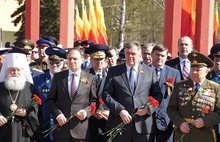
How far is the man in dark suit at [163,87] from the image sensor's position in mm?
7332

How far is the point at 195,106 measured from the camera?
21.2 feet

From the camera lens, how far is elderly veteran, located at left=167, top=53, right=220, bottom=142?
6398mm

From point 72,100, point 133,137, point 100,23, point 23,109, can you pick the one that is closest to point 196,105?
point 133,137

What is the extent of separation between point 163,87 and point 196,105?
3.51ft

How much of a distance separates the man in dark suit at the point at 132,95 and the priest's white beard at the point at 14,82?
1.26 m

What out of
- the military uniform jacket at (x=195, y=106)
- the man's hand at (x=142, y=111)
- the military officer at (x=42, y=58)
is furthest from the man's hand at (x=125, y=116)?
the military officer at (x=42, y=58)

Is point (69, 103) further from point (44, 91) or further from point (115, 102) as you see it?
point (44, 91)

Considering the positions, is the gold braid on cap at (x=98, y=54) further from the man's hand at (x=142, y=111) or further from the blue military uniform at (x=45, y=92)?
the man's hand at (x=142, y=111)

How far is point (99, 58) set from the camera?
7.81 metres

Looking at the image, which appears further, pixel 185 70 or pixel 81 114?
pixel 185 70

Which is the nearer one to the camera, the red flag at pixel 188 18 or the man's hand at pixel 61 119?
the man's hand at pixel 61 119

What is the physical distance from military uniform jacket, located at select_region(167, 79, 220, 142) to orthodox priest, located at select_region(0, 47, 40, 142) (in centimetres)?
209

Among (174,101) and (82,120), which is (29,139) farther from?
(174,101)

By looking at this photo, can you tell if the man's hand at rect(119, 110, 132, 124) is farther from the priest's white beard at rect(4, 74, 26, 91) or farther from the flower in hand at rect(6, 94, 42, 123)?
the priest's white beard at rect(4, 74, 26, 91)
